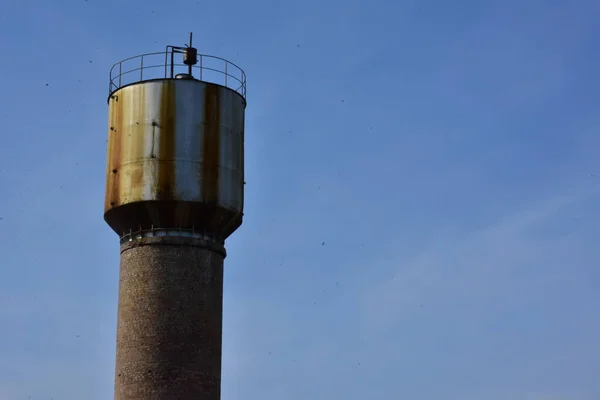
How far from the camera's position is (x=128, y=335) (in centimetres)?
3584

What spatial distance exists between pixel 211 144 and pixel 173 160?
1.46m

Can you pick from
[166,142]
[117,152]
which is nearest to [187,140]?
[166,142]

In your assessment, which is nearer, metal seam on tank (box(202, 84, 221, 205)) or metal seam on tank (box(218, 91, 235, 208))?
metal seam on tank (box(202, 84, 221, 205))

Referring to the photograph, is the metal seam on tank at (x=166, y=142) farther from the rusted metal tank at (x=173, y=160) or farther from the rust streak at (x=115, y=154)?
the rust streak at (x=115, y=154)

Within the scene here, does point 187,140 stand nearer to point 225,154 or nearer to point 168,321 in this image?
point 225,154

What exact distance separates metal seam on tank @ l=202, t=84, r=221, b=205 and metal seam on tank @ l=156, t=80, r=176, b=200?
42.7 inches

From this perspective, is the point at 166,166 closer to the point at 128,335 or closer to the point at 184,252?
the point at 184,252

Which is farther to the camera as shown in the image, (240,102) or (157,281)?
(240,102)

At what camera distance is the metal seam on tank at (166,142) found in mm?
36375

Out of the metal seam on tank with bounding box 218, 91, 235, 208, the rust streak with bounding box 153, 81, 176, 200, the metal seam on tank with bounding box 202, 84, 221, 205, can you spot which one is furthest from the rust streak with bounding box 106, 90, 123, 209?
the metal seam on tank with bounding box 218, 91, 235, 208

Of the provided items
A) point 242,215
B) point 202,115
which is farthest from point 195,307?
point 202,115

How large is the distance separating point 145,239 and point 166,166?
2.44 metres

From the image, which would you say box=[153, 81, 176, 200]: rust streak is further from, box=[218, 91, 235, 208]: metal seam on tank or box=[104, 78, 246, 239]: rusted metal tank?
box=[218, 91, 235, 208]: metal seam on tank

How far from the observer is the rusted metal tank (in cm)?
3653
